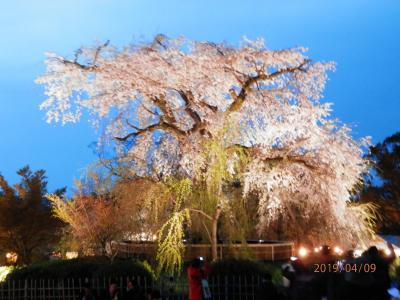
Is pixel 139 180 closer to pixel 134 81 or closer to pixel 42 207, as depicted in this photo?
pixel 134 81

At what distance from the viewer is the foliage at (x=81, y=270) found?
13719mm

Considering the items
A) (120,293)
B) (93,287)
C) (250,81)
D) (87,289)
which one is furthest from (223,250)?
(87,289)

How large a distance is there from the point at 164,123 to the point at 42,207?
14.4 metres

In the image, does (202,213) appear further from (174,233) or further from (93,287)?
(93,287)

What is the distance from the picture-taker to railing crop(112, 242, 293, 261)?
1803 centimetres

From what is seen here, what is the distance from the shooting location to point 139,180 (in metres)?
17.6

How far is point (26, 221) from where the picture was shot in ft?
92.4

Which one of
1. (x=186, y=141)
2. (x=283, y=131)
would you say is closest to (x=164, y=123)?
(x=186, y=141)

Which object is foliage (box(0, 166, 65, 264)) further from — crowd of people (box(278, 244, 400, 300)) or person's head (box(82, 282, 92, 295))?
crowd of people (box(278, 244, 400, 300))

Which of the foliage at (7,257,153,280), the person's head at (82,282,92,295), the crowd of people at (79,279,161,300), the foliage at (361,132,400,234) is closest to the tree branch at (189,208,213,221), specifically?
the foliage at (7,257,153,280)

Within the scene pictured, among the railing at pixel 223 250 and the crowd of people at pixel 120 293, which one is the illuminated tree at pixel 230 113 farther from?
the crowd of people at pixel 120 293

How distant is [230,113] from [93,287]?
22.6ft

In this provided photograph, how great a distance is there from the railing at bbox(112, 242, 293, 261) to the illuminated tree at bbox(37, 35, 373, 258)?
1862 millimetres

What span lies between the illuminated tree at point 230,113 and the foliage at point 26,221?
12.0 meters
